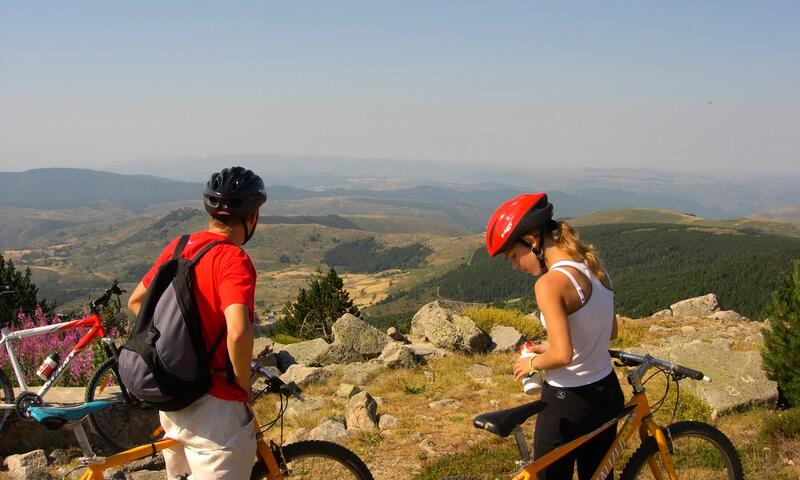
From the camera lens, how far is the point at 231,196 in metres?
3.43

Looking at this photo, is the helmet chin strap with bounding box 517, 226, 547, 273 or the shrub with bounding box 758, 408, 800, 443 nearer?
the helmet chin strap with bounding box 517, 226, 547, 273

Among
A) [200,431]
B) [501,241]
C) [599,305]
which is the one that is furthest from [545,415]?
[200,431]

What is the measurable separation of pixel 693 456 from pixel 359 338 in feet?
40.4

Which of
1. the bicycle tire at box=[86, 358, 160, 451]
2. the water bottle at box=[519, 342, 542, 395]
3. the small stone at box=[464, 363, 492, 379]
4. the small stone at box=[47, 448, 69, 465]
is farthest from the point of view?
the small stone at box=[464, 363, 492, 379]

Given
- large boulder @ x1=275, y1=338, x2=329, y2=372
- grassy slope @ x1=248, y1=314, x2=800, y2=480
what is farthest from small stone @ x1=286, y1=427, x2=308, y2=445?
large boulder @ x1=275, y1=338, x2=329, y2=372

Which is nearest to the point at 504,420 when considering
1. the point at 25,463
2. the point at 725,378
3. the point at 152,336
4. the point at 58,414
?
the point at 152,336

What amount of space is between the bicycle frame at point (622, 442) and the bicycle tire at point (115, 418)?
239 inches

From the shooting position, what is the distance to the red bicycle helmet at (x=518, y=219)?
12.4 feet

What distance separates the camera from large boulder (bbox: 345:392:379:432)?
28.5ft

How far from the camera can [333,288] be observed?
36.7 metres

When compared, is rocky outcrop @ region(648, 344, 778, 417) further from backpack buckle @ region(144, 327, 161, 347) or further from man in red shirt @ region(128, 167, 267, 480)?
backpack buckle @ region(144, 327, 161, 347)

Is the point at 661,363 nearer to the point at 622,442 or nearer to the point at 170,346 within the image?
the point at 622,442

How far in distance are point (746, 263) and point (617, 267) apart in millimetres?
63422

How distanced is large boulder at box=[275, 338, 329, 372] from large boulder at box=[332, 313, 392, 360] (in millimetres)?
518
